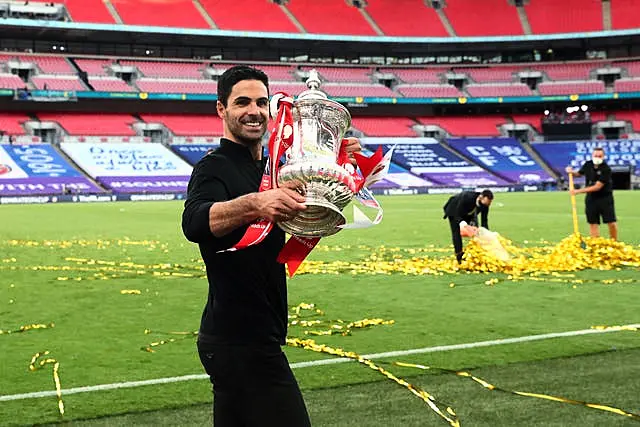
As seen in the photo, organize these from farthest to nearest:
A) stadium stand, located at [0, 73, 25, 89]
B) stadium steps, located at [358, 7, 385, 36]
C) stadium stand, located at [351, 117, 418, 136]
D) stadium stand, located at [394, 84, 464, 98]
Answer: stadium steps, located at [358, 7, 385, 36] → stadium stand, located at [394, 84, 464, 98] → stadium stand, located at [351, 117, 418, 136] → stadium stand, located at [0, 73, 25, 89]

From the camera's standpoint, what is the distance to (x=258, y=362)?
3.38 m

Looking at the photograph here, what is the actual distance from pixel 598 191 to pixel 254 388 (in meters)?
13.7

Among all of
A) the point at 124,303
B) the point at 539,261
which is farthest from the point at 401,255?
the point at 124,303

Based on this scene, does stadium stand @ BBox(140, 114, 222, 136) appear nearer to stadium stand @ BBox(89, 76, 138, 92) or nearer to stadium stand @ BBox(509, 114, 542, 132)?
stadium stand @ BBox(89, 76, 138, 92)

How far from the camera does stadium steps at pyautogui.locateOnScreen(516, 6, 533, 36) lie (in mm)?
75125

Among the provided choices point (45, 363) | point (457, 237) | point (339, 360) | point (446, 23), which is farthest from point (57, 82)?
point (339, 360)

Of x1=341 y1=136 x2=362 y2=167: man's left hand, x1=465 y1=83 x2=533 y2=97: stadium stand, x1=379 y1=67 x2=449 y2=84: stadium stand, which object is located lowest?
x1=341 y1=136 x2=362 y2=167: man's left hand

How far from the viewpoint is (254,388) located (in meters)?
3.36

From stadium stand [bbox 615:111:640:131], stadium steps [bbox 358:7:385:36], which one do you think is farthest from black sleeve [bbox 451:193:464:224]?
stadium stand [bbox 615:111:640:131]

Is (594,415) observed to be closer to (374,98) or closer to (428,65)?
(374,98)

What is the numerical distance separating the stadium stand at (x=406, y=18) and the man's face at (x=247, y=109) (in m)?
72.4

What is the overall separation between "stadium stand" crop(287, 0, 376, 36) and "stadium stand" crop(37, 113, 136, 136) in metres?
18.4

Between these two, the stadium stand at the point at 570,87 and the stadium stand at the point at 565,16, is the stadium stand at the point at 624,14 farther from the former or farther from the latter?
the stadium stand at the point at 570,87

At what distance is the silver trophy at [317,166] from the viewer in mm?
2982
